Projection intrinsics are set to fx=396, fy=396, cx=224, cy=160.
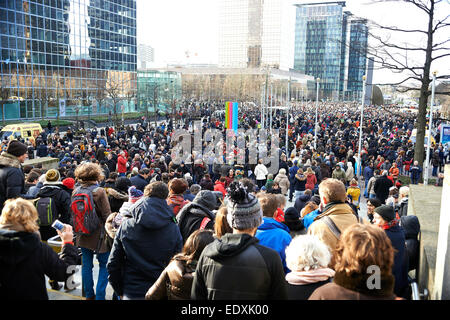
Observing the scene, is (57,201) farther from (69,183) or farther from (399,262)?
(399,262)

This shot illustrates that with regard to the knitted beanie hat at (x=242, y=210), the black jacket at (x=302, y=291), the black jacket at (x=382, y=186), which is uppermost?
the knitted beanie hat at (x=242, y=210)

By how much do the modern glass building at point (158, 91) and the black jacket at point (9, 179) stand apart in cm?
5489

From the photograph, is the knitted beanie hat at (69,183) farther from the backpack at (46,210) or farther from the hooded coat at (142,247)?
the hooded coat at (142,247)

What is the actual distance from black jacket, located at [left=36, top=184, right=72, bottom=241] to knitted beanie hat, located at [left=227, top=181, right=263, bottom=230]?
3241 mm

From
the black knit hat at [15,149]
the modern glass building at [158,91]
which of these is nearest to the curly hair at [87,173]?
the black knit hat at [15,149]

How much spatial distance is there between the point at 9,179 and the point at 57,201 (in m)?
0.72

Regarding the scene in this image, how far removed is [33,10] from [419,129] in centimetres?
4688

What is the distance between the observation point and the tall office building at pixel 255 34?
5039 inches

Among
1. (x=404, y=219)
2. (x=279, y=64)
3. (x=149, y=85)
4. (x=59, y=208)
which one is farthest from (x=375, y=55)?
(x=279, y=64)

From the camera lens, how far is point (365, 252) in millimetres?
2166

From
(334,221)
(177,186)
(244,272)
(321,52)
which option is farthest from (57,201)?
(321,52)

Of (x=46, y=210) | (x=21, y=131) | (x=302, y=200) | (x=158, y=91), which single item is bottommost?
(x=21, y=131)

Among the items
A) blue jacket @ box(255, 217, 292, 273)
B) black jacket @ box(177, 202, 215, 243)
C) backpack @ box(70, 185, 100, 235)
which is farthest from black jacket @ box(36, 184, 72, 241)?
blue jacket @ box(255, 217, 292, 273)

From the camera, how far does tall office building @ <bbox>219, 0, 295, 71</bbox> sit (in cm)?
12800
